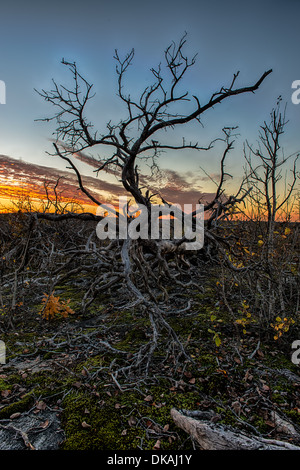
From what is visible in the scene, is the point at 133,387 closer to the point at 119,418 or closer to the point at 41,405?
the point at 119,418

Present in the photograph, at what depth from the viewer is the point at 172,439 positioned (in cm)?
225

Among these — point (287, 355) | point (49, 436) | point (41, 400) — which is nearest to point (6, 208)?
point (41, 400)

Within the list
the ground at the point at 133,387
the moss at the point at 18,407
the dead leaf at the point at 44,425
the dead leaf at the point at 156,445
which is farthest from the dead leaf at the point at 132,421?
the moss at the point at 18,407

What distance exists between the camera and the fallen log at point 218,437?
1913mm

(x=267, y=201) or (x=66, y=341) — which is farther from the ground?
(x=267, y=201)

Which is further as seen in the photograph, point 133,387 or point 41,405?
point 133,387

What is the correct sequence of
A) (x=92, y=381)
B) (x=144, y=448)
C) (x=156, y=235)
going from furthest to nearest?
(x=156, y=235) < (x=92, y=381) < (x=144, y=448)

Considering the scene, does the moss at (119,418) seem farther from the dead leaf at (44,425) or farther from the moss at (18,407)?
the moss at (18,407)

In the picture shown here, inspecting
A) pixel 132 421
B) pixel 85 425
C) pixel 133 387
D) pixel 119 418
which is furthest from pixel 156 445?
pixel 133 387

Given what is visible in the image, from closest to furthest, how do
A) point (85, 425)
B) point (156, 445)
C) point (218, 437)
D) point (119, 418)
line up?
point (218, 437)
point (156, 445)
point (85, 425)
point (119, 418)

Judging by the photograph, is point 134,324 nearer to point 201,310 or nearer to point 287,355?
point 201,310

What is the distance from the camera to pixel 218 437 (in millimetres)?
2020

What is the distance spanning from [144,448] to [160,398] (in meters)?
0.65

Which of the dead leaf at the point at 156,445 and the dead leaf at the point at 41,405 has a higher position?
the dead leaf at the point at 156,445
